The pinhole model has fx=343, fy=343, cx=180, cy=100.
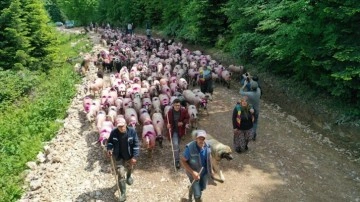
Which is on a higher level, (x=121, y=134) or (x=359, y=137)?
(x=121, y=134)

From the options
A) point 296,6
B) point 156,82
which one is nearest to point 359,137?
point 296,6

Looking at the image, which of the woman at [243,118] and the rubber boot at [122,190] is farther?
the woman at [243,118]

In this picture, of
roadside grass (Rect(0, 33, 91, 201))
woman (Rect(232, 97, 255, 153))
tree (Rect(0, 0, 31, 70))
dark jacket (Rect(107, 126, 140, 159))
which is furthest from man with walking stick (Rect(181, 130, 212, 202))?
tree (Rect(0, 0, 31, 70))

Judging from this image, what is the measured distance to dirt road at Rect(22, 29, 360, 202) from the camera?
8.50 metres

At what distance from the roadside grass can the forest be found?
0.09ft

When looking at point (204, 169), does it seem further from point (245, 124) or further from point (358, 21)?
point (358, 21)

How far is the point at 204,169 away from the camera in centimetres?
668

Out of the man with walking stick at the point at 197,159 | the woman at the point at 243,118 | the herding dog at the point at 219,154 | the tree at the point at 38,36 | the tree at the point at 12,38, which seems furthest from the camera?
the tree at the point at 38,36

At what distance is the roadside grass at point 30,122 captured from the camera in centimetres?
1013

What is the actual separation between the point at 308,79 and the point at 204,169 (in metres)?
8.62

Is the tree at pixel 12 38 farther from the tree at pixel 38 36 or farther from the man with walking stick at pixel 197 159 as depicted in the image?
the man with walking stick at pixel 197 159

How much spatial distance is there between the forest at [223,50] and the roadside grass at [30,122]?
0.03 m

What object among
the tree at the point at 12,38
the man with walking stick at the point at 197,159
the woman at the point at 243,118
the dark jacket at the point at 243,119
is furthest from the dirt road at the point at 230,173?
the tree at the point at 12,38

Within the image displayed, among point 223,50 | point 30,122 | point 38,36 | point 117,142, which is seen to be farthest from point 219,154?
point 38,36
